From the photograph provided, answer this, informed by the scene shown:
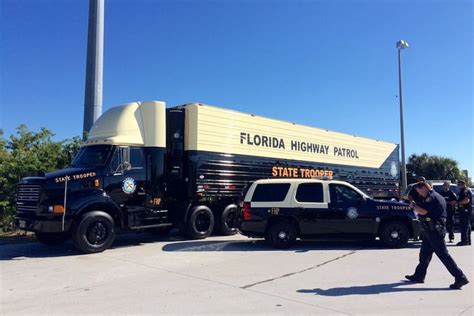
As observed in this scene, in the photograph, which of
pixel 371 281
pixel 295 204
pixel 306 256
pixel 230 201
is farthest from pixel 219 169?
pixel 371 281

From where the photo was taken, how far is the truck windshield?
11.1 meters

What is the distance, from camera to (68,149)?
51.8 ft

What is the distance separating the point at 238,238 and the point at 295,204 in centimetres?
267

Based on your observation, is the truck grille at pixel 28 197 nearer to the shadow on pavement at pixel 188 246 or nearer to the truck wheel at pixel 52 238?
the truck wheel at pixel 52 238

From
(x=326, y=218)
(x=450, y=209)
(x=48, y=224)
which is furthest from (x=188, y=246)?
(x=450, y=209)

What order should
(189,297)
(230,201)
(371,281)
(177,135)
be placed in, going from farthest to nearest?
1. (230,201)
2. (177,135)
3. (371,281)
4. (189,297)

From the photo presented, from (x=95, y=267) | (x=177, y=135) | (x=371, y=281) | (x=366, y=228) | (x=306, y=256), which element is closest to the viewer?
(x=371, y=281)

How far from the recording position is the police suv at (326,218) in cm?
1107

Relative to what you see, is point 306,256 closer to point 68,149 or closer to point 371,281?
point 371,281

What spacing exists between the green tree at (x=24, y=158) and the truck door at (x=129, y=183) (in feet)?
12.0

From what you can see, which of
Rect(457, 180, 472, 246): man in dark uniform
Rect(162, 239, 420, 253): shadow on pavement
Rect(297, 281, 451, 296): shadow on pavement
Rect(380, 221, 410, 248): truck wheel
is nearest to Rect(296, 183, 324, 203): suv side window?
Rect(162, 239, 420, 253): shadow on pavement

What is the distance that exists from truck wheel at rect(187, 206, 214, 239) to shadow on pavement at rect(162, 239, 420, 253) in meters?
0.45

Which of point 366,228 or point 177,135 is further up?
point 177,135

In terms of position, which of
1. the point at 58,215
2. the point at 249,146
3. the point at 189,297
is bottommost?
the point at 189,297
